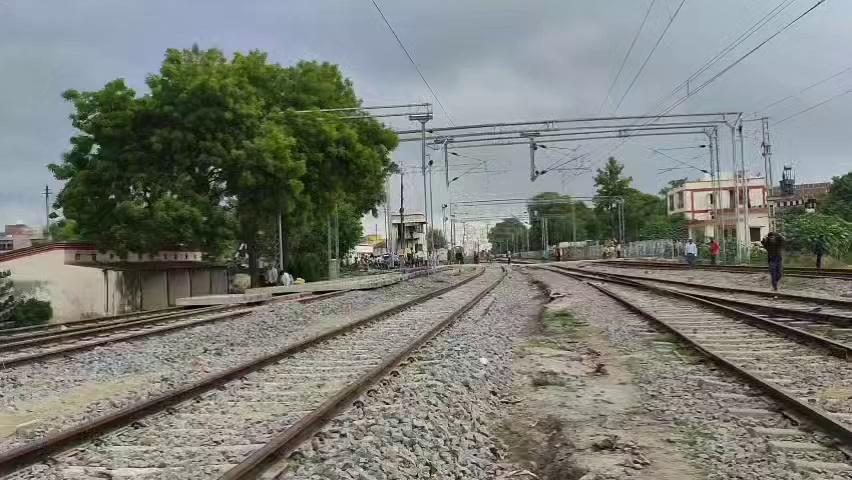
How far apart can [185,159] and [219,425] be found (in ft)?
77.0

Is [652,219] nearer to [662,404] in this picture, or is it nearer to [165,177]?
[165,177]

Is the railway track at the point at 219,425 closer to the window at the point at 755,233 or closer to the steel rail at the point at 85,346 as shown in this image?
the steel rail at the point at 85,346

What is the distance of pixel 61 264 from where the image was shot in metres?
28.8

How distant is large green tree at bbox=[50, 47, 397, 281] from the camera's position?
90.0 feet

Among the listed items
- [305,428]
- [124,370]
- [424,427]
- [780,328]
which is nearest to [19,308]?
[124,370]

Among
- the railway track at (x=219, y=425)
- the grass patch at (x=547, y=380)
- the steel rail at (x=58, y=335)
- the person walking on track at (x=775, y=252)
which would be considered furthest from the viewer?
the person walking on track at (x=775, y=252)

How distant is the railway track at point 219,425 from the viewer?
5.34m

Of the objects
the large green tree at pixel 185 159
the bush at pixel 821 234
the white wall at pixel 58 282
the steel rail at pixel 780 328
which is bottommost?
the steel rail at pixel 780 328

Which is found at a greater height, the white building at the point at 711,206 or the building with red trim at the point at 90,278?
the white building at the point at 711,206

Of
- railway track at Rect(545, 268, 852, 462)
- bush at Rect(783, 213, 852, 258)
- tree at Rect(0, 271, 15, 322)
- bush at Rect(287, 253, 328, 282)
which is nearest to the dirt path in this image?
railway track at Rect(545, 268, 852, 462)

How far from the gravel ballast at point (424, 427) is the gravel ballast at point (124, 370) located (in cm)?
291

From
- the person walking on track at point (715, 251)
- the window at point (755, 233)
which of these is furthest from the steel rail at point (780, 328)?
the window at point (755, 233)

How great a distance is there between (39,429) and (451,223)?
82593 millimetres

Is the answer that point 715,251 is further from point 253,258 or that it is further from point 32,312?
point 32,312
